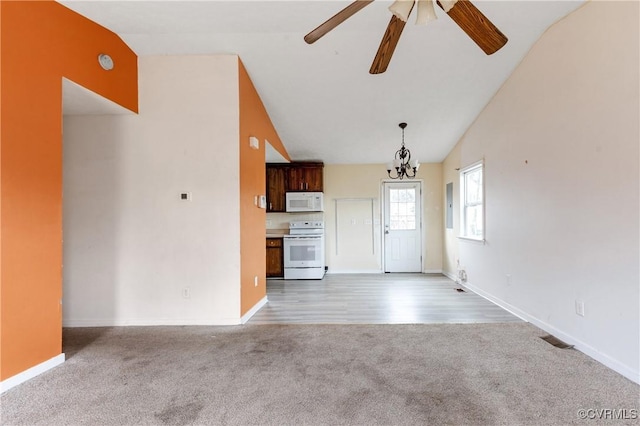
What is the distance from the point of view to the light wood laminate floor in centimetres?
337

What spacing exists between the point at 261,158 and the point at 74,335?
2692mm

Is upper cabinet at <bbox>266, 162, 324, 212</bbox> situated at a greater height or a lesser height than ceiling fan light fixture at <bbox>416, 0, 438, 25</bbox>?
lesser

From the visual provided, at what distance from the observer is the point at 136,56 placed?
321 centimetres

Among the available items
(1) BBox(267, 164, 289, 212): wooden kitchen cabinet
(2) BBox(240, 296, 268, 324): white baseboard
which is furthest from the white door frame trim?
(2) BBox(240, 296, 268, 324): white baseboard

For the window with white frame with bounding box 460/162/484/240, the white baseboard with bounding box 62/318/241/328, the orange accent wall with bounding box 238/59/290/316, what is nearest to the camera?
the white baseboard with bounding box 62/318/241/328

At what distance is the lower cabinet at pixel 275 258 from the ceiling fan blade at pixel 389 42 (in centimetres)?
413

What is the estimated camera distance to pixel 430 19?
5.51 ft

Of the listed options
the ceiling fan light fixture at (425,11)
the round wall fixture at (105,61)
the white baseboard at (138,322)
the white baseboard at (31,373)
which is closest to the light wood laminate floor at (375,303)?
the white baseboard at (138,322)

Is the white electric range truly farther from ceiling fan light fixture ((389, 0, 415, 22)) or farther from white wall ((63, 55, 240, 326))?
ceiling fan light fixture ((389, 0, 415, 22))

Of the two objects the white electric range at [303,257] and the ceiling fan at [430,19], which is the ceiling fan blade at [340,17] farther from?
the white electric range at [303,257]

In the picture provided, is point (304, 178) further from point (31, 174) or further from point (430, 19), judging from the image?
point (430, 19)

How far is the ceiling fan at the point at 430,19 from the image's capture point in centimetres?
154

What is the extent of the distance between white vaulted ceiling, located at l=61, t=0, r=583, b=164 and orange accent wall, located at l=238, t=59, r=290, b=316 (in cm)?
24

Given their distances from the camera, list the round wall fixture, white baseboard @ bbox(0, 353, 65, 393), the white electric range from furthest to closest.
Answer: the white electric range, the round wall fixture, white baseboard @ bbox(0, 353, 65, 393)
